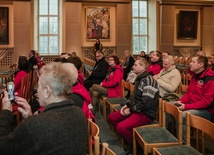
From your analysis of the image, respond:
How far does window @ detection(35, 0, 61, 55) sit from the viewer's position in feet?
52.2

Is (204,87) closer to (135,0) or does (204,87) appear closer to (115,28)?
(115,28)

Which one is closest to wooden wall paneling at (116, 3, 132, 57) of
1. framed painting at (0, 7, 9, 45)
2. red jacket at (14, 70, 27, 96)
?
framed painting at (0, 7, 9, 45)

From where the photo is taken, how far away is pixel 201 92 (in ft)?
14.9

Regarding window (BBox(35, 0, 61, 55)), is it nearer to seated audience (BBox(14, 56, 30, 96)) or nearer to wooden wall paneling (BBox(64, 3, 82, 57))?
wooden wall paneling (BBox(64, 3, 82, 57))

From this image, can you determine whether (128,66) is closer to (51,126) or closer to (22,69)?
(22,69)

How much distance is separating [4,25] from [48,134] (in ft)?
45.5

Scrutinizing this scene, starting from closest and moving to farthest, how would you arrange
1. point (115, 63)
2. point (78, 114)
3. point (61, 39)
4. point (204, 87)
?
point (78, 114) < point (204, 87) < point (115, 63) < point (61, 39)

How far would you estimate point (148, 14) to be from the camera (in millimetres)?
17391

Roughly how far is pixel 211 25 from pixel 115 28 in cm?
545

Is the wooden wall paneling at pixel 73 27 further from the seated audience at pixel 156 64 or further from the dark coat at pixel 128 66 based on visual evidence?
the seated audience at pixel 156 64

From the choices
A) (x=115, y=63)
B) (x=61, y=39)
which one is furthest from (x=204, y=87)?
(x=61, y=39)

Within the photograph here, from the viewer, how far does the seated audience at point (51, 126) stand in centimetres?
192

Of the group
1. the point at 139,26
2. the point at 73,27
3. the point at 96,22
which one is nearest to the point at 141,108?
the point at 73,27

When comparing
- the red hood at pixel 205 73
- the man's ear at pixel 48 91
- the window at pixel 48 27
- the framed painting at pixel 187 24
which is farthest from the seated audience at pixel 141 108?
the framed painting at pixel 187 24
